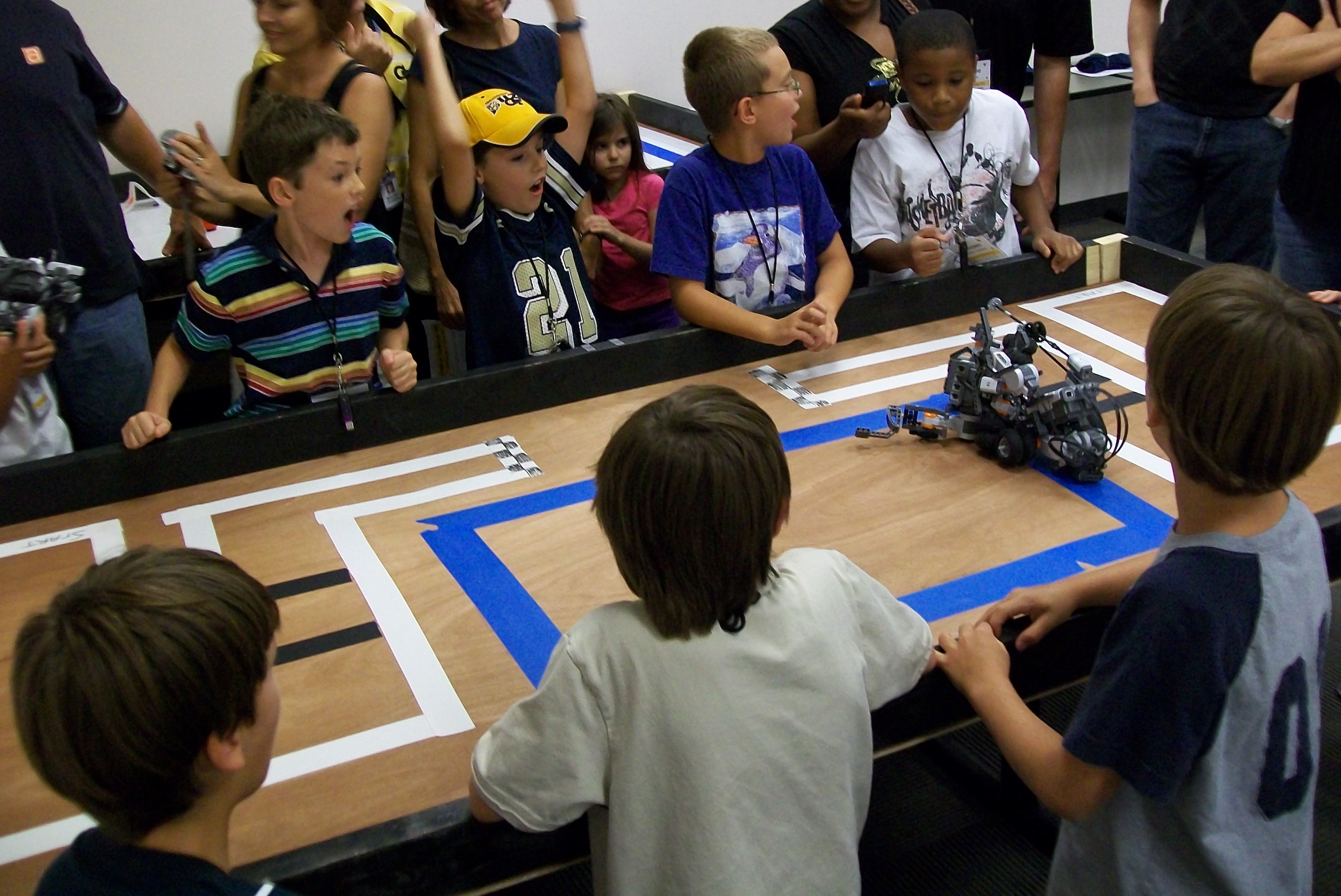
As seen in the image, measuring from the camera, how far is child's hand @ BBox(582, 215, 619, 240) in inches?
111

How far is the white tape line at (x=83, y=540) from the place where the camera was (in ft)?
6.01

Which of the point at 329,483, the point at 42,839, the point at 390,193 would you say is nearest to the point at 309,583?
the point at 329,483

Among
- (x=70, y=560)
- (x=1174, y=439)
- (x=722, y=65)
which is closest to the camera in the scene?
(x=1174, y=439)

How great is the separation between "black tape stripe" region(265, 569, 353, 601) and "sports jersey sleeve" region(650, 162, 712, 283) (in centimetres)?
95

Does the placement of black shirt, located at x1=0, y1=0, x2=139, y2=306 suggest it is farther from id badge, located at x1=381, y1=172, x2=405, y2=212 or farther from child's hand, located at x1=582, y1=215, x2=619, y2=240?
child's hand, located at x1=582, y1=215, x2=619, y2=240

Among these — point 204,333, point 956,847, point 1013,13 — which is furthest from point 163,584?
point 1013,13

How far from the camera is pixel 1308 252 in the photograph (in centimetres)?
270

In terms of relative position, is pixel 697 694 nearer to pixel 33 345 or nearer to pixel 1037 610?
pixel 1037 610

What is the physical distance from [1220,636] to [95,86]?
91.9 inches

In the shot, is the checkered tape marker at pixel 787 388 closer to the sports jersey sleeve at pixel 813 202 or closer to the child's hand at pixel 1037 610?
the sports jersey sleeve at pixel 813 202

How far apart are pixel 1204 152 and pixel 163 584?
3041 millimetres

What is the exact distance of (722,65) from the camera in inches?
95.3

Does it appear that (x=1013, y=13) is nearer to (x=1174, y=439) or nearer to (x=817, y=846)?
(x=1174, y=439)

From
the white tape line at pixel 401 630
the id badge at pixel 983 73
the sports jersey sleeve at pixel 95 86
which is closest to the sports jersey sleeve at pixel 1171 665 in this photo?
the white tape line at pixel 401 630
